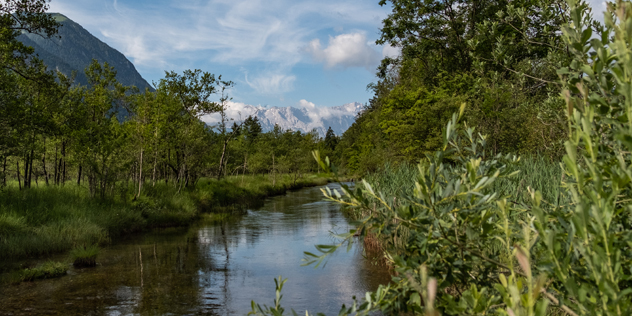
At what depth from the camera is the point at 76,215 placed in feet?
41.5

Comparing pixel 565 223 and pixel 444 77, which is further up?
pixel 444 77

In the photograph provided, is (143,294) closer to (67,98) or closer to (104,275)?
(104,275)

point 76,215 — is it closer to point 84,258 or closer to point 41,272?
point 84,258

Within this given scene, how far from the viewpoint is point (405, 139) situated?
58.4 ft

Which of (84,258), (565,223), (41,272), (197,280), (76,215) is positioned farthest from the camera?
(76,215)

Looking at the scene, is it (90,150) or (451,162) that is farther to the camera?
(451,162)

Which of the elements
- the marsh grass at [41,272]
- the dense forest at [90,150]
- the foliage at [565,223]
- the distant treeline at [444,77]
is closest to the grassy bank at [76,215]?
the dense forest at [90,150]

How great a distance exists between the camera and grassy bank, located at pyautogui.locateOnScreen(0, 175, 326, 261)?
411 inches

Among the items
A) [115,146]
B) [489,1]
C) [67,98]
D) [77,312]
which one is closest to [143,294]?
[77,312]

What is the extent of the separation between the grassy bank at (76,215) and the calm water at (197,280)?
0.89 metres

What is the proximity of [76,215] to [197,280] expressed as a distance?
6.08m

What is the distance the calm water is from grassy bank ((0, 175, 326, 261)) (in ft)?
2.93

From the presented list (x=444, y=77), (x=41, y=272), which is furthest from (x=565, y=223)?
(x=444, y=77)

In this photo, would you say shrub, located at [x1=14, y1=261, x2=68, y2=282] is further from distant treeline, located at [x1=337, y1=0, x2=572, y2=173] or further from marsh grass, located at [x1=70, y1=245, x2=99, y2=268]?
distant treeline, located at [x1=337, y1=0, x2=572, y2=173]
